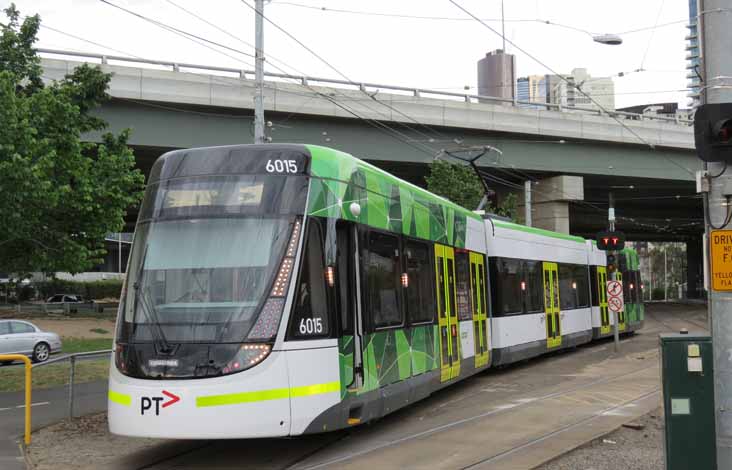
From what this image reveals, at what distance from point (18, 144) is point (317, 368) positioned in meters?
8.96

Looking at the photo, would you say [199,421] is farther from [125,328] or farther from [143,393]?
[125,328]

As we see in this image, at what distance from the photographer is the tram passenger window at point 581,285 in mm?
22625

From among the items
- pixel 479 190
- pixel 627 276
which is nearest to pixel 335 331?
pixel 627 276

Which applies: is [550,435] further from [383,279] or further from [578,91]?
[578,91]

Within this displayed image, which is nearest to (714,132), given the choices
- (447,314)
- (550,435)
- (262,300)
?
(262,300)

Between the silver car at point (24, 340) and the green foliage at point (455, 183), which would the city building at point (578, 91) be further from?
the silver car at point (24, 340)

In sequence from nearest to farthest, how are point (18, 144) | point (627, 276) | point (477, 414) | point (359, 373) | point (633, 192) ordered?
point (359, 373), point (477, 414), point (18, 144), point (627, 276), point (633, 192)

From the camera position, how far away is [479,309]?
1527 centimetres

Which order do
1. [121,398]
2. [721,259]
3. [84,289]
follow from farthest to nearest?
[84,289], [121,398], [721,259]

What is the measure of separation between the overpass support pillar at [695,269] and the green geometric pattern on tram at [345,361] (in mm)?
85841

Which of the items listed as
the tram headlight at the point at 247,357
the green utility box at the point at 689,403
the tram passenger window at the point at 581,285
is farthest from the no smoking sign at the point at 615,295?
the tram headlight at the point at 247,357

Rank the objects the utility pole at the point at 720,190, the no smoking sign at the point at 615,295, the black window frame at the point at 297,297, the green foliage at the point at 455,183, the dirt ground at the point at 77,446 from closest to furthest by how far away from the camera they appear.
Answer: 1. the utility pole at the point at 720,190
2. the black window frame at the point at 297,297
3. the dirt ground at the point at 77,446
4. the no smoking sign at the point at 615,295
5. the green foliage at the point at 455,183

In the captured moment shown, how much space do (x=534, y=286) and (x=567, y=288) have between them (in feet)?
9.78

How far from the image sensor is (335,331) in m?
8.70
